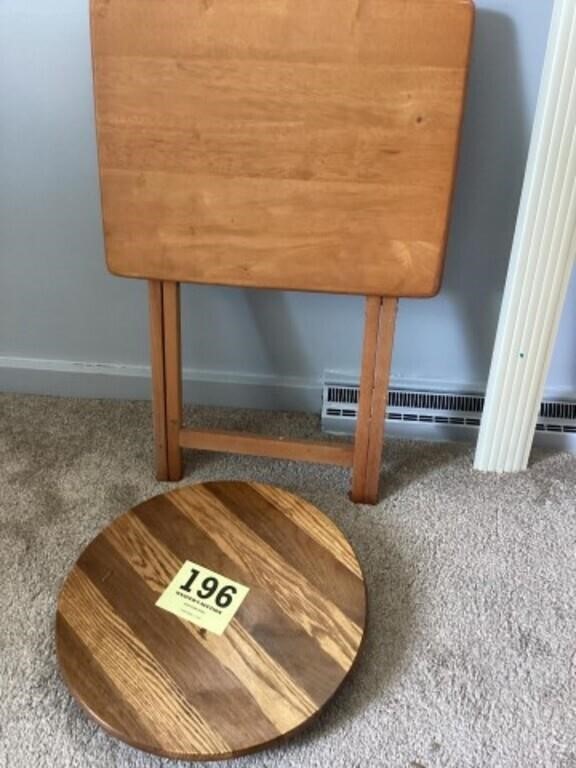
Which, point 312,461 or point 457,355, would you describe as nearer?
point 312,461

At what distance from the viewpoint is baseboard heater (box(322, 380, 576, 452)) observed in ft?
5.42

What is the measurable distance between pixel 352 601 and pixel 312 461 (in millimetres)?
346

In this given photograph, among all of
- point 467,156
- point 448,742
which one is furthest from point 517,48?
point 448,742

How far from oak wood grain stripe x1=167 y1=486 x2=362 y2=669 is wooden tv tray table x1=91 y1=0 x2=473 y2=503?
410 mm

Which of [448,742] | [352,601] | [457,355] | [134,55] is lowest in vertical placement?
[448,742]

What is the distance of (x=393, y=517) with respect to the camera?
150 cm

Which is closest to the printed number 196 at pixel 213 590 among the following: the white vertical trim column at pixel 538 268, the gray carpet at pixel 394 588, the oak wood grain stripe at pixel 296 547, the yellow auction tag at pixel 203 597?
the yellow auction tag at pixel 203 597

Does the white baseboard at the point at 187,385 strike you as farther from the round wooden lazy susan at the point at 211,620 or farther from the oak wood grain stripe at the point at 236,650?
the oak wood grain stripe at the point at 236,650

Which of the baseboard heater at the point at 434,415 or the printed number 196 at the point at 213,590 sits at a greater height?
the baseboard heater at the point at 434,415

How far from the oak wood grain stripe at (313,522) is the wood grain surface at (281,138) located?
0.40 m

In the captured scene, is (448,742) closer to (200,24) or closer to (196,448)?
(196,448)

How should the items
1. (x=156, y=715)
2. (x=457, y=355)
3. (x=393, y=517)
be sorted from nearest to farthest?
1. (x=156, y=715)
2. (x=393, y=517)
3. (x=457, y=355)

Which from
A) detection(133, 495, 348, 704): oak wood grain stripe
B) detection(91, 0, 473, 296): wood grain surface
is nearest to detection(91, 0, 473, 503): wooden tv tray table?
detection(91, 0, 473, 296): wood grain surface

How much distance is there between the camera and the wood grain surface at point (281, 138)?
1139mm
